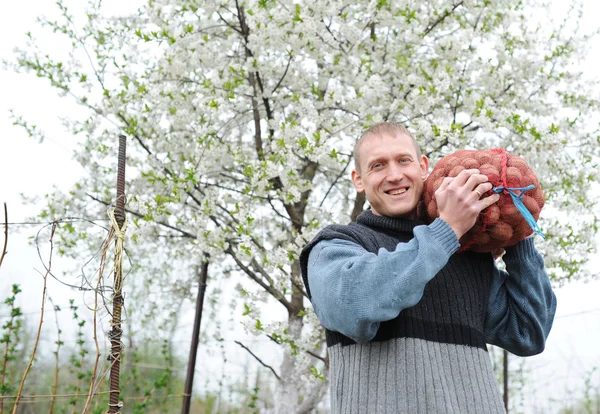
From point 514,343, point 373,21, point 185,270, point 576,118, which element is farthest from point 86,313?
point 514,343

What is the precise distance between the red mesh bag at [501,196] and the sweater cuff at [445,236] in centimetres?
14

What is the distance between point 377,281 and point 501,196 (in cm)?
41

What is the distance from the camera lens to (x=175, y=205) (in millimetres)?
5086

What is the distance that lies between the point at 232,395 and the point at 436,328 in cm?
541

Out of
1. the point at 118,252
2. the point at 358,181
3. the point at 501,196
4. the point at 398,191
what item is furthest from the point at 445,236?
the point at 118,252

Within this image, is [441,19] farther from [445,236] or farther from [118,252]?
[445,236]

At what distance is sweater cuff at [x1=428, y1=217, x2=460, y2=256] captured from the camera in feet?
4.56

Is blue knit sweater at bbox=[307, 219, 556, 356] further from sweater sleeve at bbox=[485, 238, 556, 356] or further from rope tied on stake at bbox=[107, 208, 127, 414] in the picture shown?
rope tied on stake at bbox=[107, 208, 127, 414]

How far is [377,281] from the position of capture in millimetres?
1326

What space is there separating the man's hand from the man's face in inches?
8.4

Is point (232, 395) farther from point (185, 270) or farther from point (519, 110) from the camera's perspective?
point (519, 110)

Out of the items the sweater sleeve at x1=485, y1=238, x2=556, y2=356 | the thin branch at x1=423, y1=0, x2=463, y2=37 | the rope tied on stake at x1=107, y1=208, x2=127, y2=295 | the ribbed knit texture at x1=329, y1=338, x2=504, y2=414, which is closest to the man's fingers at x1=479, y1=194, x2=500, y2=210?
the sweater sleeve at x1=485, y1=238, x2=556, y2=356

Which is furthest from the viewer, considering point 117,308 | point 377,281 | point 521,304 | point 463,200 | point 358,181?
point 117,308

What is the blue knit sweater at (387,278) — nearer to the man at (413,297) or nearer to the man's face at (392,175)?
the man at (413,297)
